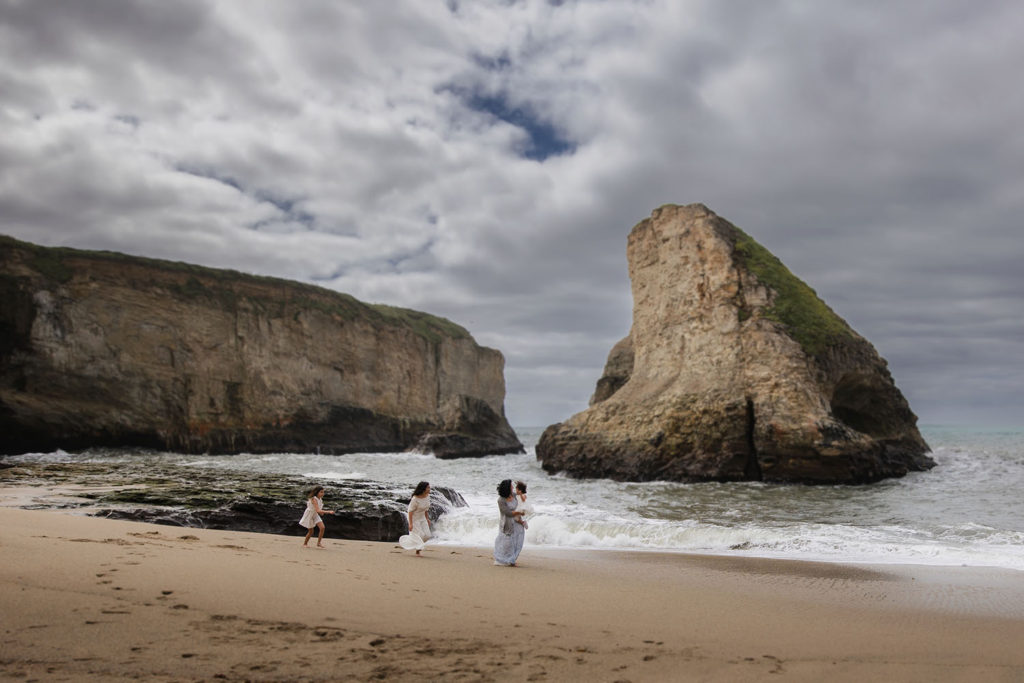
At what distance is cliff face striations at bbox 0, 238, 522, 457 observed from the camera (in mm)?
38406

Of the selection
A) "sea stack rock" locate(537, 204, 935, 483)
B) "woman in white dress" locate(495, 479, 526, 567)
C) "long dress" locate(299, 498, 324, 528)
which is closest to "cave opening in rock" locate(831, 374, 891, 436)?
"sea stack rock" locate(537, 204, 935, 483)

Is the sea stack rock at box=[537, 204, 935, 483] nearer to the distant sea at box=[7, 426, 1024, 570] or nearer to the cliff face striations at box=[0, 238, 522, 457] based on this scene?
the distant sea at box=[7, 426, 1024, 570]

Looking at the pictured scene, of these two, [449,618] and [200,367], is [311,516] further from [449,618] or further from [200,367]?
[200,367]

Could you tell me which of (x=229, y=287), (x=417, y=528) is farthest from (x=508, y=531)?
(x=229, y=287)

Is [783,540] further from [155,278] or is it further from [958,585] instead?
[155,278]

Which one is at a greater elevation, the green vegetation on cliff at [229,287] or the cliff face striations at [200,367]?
the green vegetation on cliff at [229,287]

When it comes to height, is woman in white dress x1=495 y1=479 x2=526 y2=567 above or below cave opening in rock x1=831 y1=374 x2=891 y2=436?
below

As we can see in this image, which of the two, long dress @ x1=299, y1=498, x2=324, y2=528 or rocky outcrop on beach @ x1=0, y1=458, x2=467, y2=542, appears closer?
long dress @ x1=299, y1=498, x2=324, y2=528

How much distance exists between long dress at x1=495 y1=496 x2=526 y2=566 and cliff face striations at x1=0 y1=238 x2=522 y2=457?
3461 cm

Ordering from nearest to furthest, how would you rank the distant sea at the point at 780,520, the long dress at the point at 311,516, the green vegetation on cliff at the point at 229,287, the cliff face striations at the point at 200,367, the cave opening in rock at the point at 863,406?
the long dress at the point at 311,516, the distant sea at the point at 780,520, the cave opening in rock at the point at 863,406, the cliff face striations at the point at 200,367, the green vegetation on cliff at the point at 229,287

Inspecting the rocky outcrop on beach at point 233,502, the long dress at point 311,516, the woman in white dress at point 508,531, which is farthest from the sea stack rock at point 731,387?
the long dress at point 311,516

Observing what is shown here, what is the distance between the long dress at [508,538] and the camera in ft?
30.3

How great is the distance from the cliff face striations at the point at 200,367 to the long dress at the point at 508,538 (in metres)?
34.6

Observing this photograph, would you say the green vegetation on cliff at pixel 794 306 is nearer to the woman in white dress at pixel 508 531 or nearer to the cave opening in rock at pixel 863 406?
the cave opening in rock at pixel 863 406
